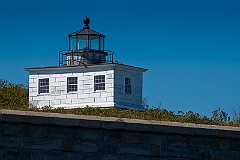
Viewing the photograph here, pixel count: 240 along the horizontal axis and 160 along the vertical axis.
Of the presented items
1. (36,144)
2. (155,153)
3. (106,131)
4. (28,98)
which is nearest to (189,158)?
(155,153)

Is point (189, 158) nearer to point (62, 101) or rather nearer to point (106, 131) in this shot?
point (106, 131)

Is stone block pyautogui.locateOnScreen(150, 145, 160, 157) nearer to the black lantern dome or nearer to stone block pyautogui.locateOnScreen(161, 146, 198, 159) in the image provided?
stone block pyautogui.locateOnScreen(161, 146, 198, 159)

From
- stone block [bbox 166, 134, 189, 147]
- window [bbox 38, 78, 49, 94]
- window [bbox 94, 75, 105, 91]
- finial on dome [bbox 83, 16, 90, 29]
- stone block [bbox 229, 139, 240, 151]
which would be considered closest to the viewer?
stone block [bbox 166, 134, 189, 147]

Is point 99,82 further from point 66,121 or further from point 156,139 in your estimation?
point 66,121

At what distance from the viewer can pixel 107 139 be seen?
550 inches

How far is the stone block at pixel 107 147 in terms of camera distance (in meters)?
14.0

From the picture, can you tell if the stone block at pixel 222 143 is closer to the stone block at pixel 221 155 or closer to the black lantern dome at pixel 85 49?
the stone block at pixel 221 155

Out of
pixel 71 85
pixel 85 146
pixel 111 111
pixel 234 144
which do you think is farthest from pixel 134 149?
pixel 71 85

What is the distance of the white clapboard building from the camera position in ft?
100

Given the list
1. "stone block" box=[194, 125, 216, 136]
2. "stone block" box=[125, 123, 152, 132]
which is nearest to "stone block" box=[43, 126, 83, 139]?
"stone block" box=[125, 123, 152, 132]

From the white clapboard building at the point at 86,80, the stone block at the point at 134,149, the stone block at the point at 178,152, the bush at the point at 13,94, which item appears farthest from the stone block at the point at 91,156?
the white clapboard building at the point at 86,80

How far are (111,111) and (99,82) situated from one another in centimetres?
729

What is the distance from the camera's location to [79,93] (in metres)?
31.1

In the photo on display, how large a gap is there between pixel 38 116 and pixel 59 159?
3.02 ft
